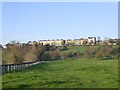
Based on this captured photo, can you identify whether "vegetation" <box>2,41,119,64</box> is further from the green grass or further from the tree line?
the green grass

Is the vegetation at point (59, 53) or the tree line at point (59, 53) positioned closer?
the vegetation at point (59, 53)

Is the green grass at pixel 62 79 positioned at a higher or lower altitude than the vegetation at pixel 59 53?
higher

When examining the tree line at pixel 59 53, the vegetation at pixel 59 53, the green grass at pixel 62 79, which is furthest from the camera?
the tree line at pixel 59 53

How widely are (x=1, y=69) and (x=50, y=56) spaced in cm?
6326

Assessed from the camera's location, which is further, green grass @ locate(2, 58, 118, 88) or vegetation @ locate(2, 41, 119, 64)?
vegetation @ locate(2, 41, 119, 64)

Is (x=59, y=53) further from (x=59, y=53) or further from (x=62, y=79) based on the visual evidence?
(x=62, y=79)

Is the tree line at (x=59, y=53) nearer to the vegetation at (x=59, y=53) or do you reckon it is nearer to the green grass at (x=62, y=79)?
the vegetation at (x=59, y=53)

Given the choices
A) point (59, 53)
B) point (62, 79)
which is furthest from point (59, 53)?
point (62, 79)

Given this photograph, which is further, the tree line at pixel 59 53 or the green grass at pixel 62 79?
the tree line at pixel 59 53

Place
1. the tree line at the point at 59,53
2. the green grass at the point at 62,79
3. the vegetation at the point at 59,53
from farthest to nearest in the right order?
the tree line at the point at 59,53 < the vegetation at the point at 59,53 < the green grass at the point at 62,79

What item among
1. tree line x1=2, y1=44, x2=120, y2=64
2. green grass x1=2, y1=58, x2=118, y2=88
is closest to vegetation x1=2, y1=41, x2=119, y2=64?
tree line x1=2, y1=44, x2=120, y2=64

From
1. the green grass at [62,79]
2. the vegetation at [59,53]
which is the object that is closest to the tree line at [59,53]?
the vegetation at [59,53]

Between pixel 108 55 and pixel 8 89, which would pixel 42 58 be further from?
pixel 8 89

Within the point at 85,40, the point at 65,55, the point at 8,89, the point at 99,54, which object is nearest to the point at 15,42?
the point at 65,55
